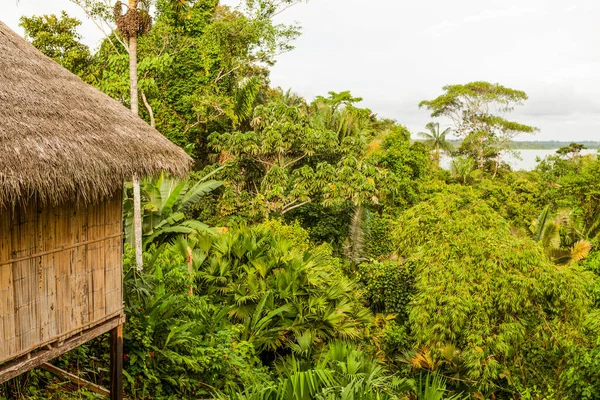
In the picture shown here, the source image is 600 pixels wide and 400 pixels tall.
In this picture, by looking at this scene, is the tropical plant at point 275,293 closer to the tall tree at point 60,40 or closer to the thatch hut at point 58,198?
the thatch hut at point 58,198

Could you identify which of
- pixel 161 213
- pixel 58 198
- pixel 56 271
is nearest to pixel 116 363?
pixel 56 271

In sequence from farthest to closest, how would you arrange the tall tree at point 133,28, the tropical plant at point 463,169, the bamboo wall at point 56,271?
the tropical plant at point 463,169
the tall tree at point 133,28
the bamboo wall at point 56,271

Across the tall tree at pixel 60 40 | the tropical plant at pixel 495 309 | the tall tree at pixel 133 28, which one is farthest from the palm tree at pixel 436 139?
the tall tree at pixel 133 28

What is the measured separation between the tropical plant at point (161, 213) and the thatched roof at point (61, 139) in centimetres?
610

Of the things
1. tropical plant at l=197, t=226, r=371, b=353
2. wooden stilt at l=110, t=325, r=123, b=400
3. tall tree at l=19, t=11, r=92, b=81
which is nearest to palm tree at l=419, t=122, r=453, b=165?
tall tree at l=19, t=11, r=92, b=81

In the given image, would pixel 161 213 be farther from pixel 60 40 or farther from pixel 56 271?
pixel 56 271

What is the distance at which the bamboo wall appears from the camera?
4.36 meters

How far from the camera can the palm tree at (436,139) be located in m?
30.7

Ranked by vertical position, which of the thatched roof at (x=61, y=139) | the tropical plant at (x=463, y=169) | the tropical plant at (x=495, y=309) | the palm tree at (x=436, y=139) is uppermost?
the palm tree at (x=436, y=139)

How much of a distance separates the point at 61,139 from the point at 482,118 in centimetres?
2968

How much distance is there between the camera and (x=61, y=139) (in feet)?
14.9

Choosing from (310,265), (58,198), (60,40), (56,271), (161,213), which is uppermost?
(60,40)

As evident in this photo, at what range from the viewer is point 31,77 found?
5102 millimetres

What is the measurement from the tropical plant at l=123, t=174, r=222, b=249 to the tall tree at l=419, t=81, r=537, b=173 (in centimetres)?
A: 2129
